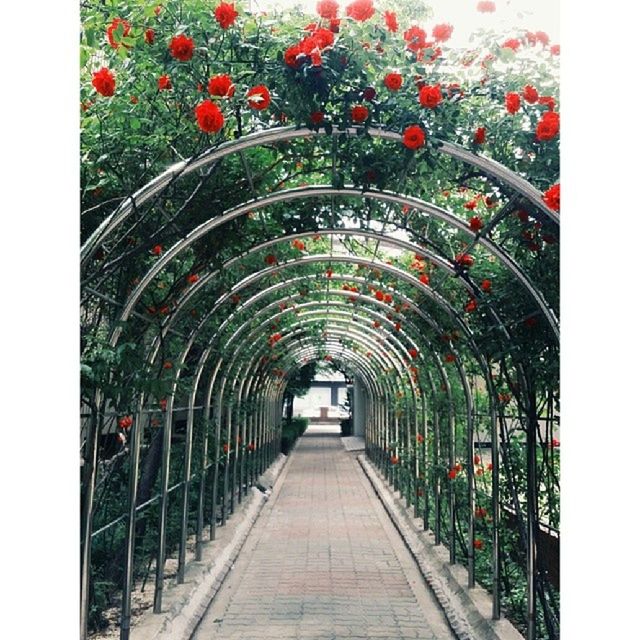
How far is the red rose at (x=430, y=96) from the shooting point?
321 centimetres

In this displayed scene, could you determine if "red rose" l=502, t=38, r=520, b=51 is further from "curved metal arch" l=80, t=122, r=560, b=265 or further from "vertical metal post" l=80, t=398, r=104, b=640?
"vertical metal post" l=80, t=398, r=104, b=640

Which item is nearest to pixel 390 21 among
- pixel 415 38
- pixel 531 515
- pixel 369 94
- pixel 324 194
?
pixel 415 38

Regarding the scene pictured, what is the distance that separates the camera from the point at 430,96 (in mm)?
3209

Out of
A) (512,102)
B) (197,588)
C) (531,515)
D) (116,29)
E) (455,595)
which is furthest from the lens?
(197,588)

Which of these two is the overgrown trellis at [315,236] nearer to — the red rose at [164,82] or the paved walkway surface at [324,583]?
the red rose at [164,82]

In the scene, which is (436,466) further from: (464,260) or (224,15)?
(224,15)

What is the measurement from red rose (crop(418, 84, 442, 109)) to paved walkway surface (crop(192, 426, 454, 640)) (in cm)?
414

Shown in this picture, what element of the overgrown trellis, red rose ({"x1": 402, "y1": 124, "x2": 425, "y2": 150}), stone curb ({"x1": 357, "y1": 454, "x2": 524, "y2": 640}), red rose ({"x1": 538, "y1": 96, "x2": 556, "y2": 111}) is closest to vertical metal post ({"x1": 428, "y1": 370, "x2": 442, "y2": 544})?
the overgrown trellis

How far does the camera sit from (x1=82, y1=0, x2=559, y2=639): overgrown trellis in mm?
3430

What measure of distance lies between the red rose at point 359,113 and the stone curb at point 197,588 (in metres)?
3.65

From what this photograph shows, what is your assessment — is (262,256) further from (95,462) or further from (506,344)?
(95,462)

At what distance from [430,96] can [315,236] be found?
8.37 ft
